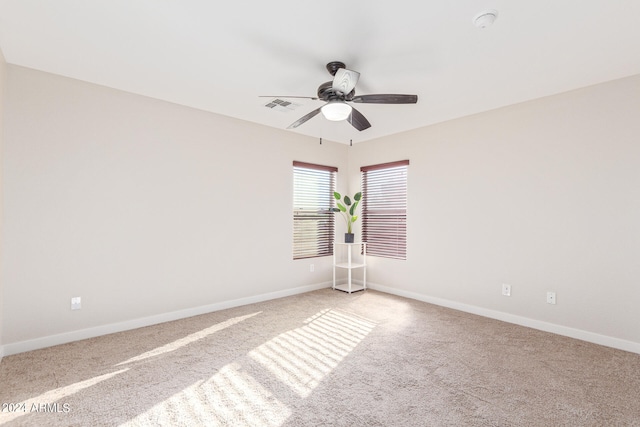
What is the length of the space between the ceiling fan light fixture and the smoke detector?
3.49ft

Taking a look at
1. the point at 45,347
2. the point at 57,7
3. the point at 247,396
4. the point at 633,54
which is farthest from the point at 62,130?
the point at 633,54

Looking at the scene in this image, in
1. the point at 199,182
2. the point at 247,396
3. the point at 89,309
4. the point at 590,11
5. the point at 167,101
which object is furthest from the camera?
the point at 199,182

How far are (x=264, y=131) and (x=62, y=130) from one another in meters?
2.23

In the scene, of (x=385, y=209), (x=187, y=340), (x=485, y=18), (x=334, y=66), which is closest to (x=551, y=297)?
(x=385, y=209)

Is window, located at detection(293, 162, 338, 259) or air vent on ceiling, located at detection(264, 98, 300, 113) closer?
air vent on ceiling, located at detection(264, 98, 300, 113)

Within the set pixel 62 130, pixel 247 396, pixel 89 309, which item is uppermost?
pixel 62 130

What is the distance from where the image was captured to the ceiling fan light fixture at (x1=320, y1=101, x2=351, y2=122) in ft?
8.72

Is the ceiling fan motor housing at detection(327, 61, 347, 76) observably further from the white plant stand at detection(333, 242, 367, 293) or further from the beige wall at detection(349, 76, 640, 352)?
the white plant stand at detection(333, 242, 367, 293)

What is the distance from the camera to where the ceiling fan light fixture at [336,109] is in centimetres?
266

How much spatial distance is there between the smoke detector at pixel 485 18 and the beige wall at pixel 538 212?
5.92ft

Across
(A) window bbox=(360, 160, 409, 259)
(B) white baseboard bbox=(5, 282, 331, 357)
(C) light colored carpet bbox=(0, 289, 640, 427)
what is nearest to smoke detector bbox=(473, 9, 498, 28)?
(C) light colored carpet bbox=(0, 289, 640, 427)

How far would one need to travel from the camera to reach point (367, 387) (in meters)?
2.23

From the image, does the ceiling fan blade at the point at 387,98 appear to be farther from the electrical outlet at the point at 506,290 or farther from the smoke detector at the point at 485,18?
the electrical outlet at the point at 506,290

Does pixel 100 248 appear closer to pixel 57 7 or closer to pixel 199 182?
pixel 199 182
